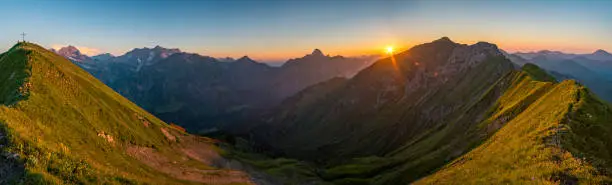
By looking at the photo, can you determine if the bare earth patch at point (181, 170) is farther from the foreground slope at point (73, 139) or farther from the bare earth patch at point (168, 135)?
the bare earth patch at point (168, 135)

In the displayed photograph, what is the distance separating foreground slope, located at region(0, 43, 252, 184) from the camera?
140 feet

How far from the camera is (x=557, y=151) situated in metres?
56.2

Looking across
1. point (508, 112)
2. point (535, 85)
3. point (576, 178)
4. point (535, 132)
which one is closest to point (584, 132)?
point (535, 132)

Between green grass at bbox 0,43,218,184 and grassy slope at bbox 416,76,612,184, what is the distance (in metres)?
61.6

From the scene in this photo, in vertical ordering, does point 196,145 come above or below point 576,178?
below

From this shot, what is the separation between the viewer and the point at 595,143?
204ft

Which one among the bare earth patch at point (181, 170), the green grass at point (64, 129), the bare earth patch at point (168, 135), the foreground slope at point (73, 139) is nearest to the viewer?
the foreground slope at point (73, 139)

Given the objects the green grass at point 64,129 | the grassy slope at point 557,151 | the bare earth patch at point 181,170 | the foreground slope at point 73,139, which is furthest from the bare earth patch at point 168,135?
the grassy slope at point 557,151

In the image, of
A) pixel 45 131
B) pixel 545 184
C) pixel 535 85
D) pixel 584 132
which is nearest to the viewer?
pixel 545 184

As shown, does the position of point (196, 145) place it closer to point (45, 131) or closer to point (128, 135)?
point (128, 135)

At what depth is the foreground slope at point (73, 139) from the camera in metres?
42.8

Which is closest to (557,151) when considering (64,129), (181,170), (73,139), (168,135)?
(73,139)

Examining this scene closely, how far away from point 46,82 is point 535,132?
11722 cm

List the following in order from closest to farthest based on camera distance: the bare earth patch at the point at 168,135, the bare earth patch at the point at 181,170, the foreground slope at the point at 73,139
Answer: the foreground slope at the point at 73,139, the bare earth patch at the point at 181,170, the bare earth patch at the point at 168,135
